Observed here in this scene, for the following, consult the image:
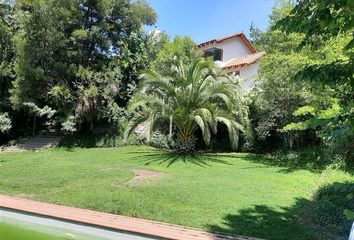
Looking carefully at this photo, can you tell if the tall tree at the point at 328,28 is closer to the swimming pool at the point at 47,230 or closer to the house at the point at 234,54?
the swimming pool at the point at 47,230

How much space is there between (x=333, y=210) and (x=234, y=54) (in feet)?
81.0

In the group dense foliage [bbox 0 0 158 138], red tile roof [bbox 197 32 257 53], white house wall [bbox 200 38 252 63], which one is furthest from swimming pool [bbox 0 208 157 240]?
white house wall [bbox 200 38 252 63]

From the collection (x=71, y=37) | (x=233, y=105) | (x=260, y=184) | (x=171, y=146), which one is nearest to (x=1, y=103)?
(x=71, y=37)

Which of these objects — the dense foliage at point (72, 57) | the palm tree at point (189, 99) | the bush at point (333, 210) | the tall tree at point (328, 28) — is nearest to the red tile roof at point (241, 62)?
the dense foliage at point (72, 57)

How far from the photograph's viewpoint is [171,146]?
20344mm

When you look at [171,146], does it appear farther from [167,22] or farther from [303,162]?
[167,22]

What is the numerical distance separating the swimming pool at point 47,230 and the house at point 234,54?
21761mm

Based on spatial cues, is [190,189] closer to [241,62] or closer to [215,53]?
[241,62]

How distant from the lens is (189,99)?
17.7 meters

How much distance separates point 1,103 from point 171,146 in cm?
1210

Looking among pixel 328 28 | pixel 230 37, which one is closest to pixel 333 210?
pixel 328 28

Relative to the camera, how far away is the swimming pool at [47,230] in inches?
292

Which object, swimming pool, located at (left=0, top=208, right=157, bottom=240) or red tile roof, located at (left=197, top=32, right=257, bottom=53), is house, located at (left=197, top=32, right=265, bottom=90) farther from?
swimming pool, located at (left=0, top=208, right=157, bottom=240)

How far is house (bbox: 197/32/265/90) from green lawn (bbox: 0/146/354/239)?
13248 millimetres
